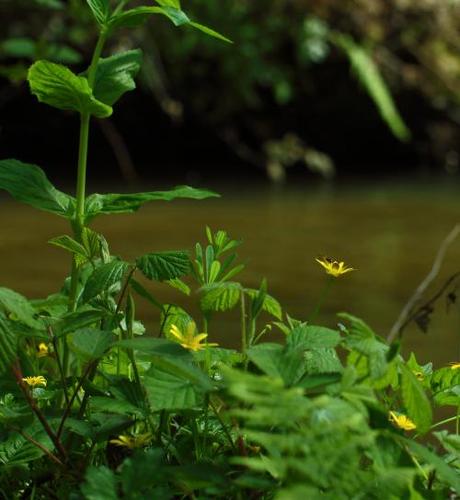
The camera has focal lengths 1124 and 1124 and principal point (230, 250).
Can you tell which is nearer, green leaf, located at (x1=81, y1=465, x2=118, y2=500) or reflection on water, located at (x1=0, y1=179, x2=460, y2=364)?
green leaf, located at (x1=81, y1=465, x2=118, y2=500)

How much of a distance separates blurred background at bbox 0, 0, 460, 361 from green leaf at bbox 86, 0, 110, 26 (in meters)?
3.26

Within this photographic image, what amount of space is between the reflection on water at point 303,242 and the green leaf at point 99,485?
155cm

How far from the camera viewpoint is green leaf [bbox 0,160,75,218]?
1413 millimetres

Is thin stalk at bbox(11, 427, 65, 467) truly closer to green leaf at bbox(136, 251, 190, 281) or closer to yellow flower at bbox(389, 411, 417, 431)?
green leaf at bbox(136, 251, 190, 281)

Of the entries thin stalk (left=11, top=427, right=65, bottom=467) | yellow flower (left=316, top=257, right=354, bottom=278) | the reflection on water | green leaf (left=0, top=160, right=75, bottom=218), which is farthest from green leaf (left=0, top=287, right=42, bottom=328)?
the reflection on water

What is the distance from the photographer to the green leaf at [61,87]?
138cm

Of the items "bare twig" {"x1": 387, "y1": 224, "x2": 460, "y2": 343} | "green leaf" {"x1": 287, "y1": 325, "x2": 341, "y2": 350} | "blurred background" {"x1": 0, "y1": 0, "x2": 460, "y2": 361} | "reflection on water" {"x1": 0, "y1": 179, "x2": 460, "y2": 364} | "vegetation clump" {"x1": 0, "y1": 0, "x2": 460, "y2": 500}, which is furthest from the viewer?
"blurred background" {"x1": 0, "y1": 0, "x2": 460, "y2": 361}

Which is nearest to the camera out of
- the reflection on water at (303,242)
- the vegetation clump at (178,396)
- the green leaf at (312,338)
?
the vegetation clump at (178,396)

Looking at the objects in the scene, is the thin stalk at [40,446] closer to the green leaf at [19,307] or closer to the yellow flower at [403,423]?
the green leaf at [19,307]

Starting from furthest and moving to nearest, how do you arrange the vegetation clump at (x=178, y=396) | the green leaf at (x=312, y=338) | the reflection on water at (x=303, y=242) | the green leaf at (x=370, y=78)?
the green leaf at (x=370, y=78), the reflection on water at (x=303, y=242), the green leaf at (x=312, y=338), the vegetation clump at (x=178, y=396)

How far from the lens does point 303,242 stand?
4480mm

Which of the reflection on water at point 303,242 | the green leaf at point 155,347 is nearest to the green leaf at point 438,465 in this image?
the green leaf at point 155,347

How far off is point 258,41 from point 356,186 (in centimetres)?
120

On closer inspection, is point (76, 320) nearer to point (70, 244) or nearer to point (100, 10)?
point (70, 244)
